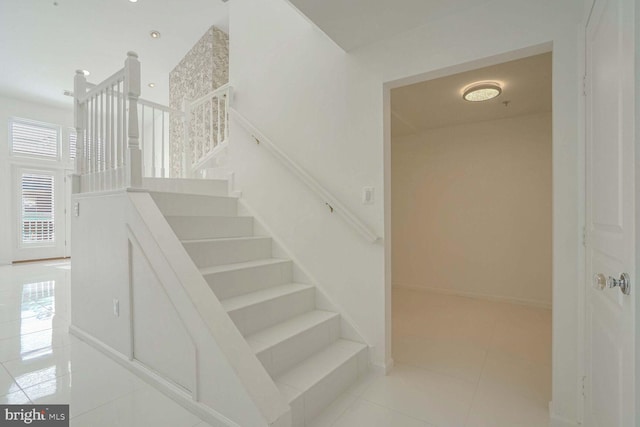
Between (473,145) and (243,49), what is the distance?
11.1ft

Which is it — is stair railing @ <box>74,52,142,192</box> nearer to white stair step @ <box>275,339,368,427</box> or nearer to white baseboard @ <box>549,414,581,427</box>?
white stair step @ <box>275,339,368,427</box>

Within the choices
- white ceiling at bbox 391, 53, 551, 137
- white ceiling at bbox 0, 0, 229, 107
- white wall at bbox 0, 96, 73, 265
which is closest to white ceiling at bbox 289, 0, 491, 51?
white ceiling at bbox 391, 53, 551, 137

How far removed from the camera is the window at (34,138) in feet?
22.9

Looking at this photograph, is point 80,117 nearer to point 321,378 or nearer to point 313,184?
point 313,184

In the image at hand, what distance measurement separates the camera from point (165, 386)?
6.12ft

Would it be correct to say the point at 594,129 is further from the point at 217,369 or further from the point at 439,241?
the point at 439,241

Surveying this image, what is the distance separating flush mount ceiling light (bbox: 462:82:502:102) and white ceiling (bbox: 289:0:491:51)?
47.7 inches

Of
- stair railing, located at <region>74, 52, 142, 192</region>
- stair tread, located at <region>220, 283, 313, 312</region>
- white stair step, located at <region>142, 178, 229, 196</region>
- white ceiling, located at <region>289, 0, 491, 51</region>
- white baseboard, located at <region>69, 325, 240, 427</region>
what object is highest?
white ceiling, located at <region>289, 0, 491, 51</region>

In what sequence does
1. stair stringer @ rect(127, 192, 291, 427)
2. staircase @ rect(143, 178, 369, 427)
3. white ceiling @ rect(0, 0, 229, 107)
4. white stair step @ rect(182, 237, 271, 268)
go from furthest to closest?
white ceiling @ rect(0, 0, 229, 107) < white stair step @ rect(182, 237, 271, 268) < staircase @ rect(143, 178, 369, 427) < stair stringer @ rect(127, 192, 291, 427)

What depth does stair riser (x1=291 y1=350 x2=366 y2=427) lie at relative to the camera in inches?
66.9

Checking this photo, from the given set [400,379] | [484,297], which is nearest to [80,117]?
[400,379]

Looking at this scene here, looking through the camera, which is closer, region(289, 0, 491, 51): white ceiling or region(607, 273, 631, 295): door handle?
region(607, 273, 631, 295): door handle

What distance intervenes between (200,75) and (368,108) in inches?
162

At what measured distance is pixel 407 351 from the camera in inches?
105
